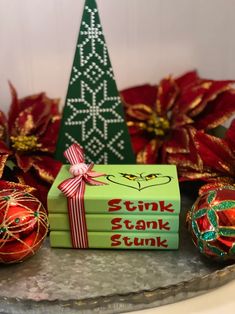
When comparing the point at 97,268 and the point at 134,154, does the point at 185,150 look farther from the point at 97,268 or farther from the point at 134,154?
the point at 97,268

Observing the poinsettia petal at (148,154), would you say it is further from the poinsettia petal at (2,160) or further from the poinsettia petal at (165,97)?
the poinsettia petal at (2,160)

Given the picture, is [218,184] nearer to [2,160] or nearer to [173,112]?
[173,112]

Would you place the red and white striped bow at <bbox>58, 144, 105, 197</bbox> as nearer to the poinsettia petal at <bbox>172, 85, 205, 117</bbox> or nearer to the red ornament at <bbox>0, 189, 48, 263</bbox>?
the red ornament at <bbox>0, 189, 48, 263</bbox>

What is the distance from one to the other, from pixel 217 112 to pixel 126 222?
288mm

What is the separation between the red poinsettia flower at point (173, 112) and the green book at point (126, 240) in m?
0.17

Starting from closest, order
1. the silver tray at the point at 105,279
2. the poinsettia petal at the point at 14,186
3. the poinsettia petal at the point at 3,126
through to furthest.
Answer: the silver tray at the point at 105,279
the poinsettia petal at the point at 14,186
the poinsettia petal at the point at 3,126

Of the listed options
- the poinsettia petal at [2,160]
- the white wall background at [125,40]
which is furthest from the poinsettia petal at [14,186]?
the white wall background at [125,40]

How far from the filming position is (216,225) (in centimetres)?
63

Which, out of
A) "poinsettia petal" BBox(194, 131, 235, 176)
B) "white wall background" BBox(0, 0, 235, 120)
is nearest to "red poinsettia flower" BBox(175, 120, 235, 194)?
"poinsettia petal" BBox(194, 131, 235, 176)

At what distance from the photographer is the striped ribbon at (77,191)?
68 cm

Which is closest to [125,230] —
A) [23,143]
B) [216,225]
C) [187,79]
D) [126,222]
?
→ [126,222]

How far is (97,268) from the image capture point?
2.23ft

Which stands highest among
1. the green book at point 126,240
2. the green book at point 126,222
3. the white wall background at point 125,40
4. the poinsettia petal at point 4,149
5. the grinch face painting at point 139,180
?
the white wall background at point 125,40

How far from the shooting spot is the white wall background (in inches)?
34.1
